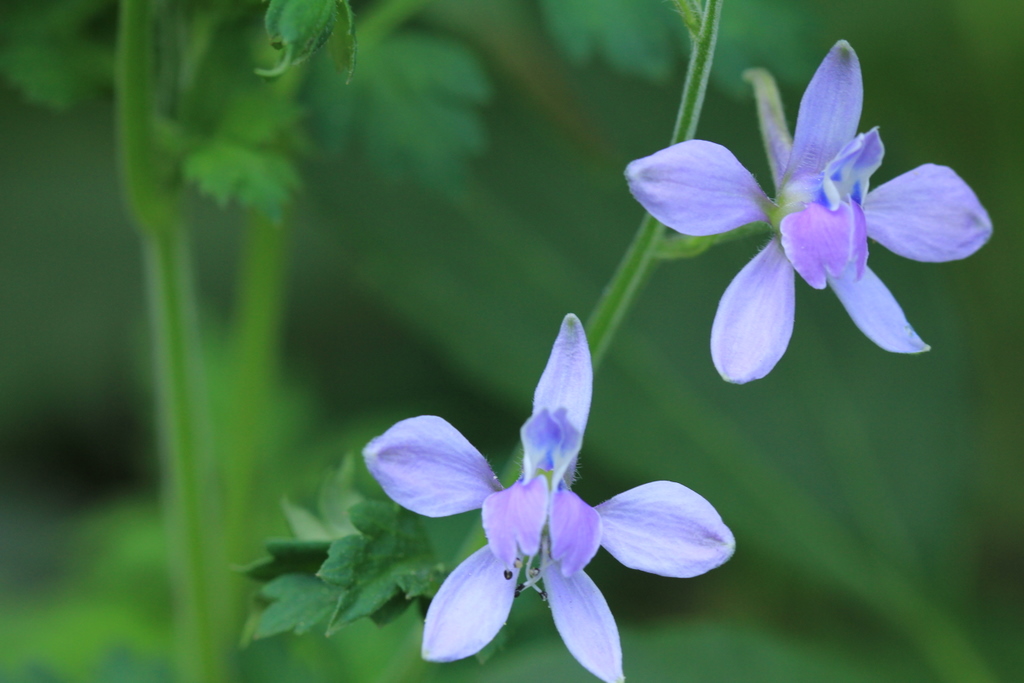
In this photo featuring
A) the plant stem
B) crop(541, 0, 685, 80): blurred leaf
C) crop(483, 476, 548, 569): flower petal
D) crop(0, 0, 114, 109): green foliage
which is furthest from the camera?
crop(541, 0, 685, 80): blurred leaf

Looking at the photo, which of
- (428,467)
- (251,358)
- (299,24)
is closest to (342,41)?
(299,24)

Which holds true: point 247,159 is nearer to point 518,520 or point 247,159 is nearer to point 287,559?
point 287,559

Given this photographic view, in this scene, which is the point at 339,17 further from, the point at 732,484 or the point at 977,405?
the point at 977,405

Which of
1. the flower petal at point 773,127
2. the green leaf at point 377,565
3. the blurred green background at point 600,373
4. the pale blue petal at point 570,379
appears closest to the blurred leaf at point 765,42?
the flower petal at point 773,127

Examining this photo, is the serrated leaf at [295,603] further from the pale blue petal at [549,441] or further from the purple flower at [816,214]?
the purple flower at [816,214]

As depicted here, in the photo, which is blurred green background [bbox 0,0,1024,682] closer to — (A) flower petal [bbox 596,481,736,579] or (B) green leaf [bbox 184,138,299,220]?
(B) green leaf [bbox 184,138,299,220]

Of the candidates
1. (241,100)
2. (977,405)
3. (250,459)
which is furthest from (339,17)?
(977,405)

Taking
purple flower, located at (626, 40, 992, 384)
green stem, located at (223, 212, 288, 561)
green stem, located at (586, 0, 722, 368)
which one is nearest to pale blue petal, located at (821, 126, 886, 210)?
purple flower, located at (626, 40, 992, 384)
